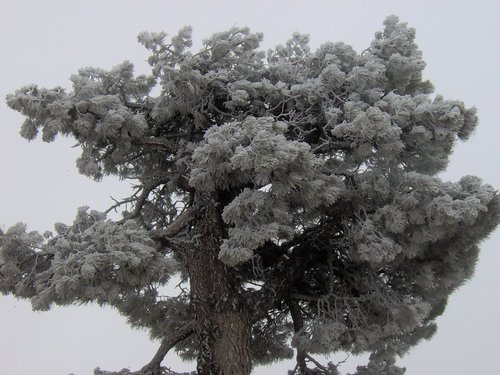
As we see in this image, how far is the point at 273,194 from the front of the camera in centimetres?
412

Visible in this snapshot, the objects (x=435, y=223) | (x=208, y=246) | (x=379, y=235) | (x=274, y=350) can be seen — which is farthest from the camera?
(x=274, y=350)

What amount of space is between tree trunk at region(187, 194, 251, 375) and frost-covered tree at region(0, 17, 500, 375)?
11mm

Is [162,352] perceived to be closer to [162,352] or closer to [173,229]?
[162,352]

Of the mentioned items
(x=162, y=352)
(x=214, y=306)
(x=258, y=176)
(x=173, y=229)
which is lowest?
(x=162, y=352)

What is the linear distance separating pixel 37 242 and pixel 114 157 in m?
0.93

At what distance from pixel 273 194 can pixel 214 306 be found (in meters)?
1.05

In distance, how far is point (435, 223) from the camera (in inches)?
161

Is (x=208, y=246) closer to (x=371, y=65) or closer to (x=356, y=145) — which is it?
(x=356, y=145)

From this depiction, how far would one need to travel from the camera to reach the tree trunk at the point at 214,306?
15.0 ft

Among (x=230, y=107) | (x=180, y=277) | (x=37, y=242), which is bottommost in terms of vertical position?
(x=37, y=242)

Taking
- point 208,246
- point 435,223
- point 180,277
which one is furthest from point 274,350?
point 435,223

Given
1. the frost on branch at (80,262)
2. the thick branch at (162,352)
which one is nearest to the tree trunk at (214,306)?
the thick branch at (162,352)

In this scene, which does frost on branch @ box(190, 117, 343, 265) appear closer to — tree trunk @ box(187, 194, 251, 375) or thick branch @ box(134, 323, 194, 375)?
tree trunk @ box(187, 194, 251, 375)

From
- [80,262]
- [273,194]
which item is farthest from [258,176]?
[80,262]
